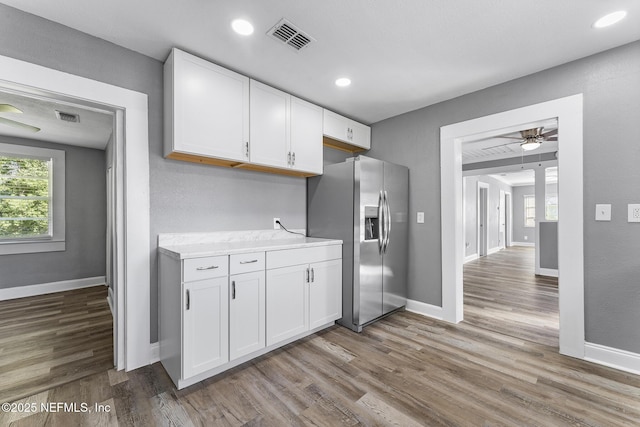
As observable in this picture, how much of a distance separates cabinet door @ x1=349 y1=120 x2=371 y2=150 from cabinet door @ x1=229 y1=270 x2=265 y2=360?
231cm

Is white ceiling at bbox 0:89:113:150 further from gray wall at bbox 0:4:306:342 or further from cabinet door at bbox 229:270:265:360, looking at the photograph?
cabinet door at bbox 229:270:265:360

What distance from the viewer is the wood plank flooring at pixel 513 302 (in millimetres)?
2922

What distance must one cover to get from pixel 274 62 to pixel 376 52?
2.89ft

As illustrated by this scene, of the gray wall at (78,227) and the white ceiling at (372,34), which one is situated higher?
the white ceiling at (372,34)

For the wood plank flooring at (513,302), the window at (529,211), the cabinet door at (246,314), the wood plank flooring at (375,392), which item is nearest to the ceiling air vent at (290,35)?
the cabinet door at (246,314)

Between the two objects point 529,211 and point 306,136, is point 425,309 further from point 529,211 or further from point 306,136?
point 529,211

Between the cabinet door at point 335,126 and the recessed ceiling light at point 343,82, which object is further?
the cabinet door at point 335,126

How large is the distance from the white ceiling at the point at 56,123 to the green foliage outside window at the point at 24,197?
18.6 inches

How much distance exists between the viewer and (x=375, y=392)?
1882 mm

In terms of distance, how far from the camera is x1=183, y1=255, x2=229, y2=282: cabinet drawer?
6.10ft

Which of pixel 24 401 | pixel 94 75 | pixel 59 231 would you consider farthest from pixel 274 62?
pixel 59 231

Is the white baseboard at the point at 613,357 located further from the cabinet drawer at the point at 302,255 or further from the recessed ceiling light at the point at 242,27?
the recessed ceiling light at the point at 242,27

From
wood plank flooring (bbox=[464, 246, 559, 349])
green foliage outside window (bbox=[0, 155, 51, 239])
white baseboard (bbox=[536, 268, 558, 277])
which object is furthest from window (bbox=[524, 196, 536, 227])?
green foliage outside window (bbox=[0, 155, 51, 239])

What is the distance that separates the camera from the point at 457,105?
310 centimetres
